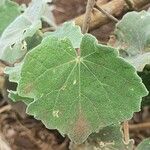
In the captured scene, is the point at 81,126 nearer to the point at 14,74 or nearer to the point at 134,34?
the point at 14,74

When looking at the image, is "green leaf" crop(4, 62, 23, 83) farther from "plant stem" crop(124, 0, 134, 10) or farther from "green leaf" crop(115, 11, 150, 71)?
"plant stem" crop(124, 0, 134, 10)

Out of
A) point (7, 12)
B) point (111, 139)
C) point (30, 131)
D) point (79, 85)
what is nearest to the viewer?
point (79, 85)

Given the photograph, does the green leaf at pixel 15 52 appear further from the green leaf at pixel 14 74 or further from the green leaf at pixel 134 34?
the green leaf at pixel 134 34

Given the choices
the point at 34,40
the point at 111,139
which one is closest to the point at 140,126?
the point at 111,139

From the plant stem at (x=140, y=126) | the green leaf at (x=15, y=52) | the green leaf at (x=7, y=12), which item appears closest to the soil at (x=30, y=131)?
the plant stem at (x=140, y=126)

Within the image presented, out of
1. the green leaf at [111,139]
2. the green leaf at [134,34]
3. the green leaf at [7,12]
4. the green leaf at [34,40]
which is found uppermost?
the green leaf at [34,40]

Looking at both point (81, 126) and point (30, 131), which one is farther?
point (30, 131)
